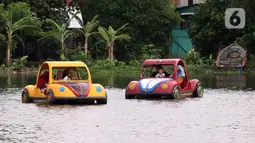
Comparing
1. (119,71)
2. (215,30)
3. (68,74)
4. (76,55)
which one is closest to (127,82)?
(119,71)

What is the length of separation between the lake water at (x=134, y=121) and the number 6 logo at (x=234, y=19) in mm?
29608

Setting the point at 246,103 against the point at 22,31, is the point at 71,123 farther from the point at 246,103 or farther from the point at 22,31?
the point at 22,31

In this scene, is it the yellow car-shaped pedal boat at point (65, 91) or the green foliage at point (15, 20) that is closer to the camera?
the yellow car-shaped pedal boat at point (65, 91)

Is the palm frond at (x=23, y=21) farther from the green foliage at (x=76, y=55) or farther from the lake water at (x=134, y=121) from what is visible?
the lake water at (x=134, y=121)

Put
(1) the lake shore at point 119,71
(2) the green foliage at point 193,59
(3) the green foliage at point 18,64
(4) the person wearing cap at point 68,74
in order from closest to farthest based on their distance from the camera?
(4) the person wearing cap at point 68,74 < (1) the lake shore at point 119,71 < (3) the green foliage at point 18,64 < (2) the green foliage at point 193,59

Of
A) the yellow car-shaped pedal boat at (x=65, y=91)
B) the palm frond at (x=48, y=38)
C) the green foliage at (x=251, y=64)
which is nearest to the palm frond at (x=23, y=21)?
the palm frond at (x=48, y=38)

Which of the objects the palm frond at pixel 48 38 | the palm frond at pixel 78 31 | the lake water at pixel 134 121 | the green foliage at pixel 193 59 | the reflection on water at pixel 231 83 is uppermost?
the palm frond at pixel 78 31

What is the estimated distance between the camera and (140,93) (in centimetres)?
2630

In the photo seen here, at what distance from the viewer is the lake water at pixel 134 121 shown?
15875 millimetres

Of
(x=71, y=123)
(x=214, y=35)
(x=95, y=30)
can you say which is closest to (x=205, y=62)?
(x=214, y=35)

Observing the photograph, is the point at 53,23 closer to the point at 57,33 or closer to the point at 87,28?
the point at 57,33

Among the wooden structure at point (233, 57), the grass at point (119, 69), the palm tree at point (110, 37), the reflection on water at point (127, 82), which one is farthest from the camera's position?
the palm tree at point (110, 37)

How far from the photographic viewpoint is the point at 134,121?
1905 centimetres

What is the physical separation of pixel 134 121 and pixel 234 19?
39.9 meters
